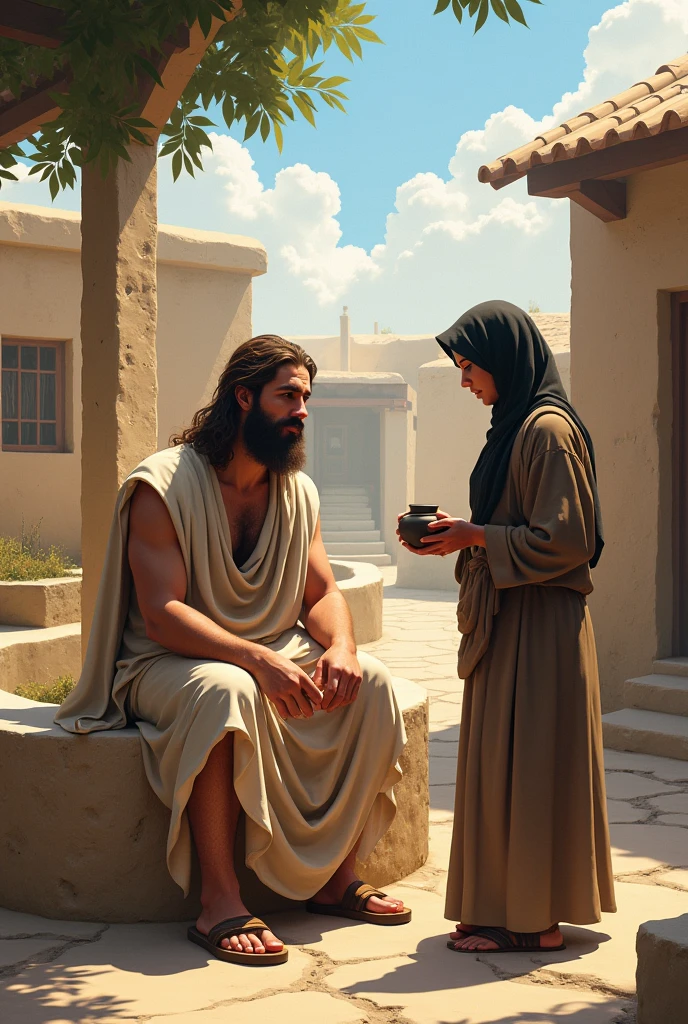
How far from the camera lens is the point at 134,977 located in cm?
314

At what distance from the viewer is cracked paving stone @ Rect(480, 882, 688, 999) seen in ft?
10.3

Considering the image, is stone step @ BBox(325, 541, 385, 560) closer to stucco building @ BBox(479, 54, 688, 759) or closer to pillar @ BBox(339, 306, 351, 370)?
pillar @ BBox(339, 306, 351, 370)

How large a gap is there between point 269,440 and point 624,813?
7.63 ft

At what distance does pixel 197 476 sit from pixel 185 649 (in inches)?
23.7

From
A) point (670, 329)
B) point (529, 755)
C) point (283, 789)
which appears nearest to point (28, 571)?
point (670, 329)

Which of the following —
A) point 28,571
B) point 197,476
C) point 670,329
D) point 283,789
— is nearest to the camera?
point 283,789

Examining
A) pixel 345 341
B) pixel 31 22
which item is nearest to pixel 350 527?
pixel 345 341

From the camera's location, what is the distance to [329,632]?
397 centimetres

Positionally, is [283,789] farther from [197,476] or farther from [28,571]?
[28,571]

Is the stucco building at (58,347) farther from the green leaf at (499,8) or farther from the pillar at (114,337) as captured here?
the green leaf at (499,8)

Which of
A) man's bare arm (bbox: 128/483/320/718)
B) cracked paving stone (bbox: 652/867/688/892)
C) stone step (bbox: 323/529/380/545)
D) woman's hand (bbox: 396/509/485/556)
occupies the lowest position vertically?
cracked paving stone (bbox: 652/867/688/892)

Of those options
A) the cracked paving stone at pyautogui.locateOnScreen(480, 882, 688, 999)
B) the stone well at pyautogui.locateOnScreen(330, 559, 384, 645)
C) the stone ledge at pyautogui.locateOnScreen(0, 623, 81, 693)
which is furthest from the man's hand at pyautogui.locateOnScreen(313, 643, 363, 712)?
the stone well at pyautogui.locateOnScreen(330, 559, 384, 645)

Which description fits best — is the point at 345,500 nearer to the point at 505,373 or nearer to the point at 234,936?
the point at 505,373

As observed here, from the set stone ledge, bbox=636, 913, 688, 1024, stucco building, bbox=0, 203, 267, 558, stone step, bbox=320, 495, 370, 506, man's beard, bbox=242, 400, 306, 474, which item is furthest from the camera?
stone step, bbox=320, 495, 370, 506
